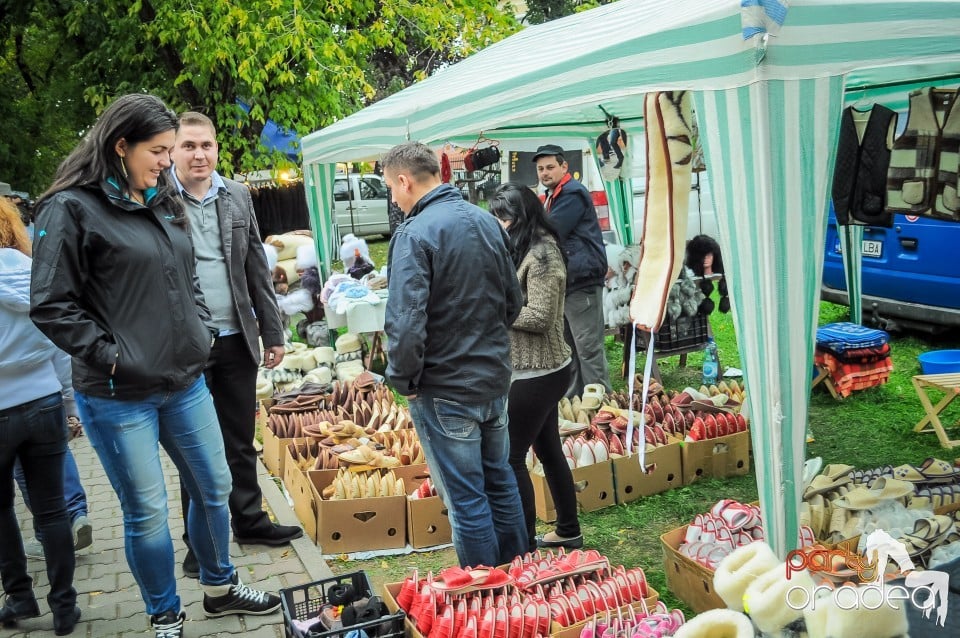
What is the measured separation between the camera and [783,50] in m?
2.29

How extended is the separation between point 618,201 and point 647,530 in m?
4.42

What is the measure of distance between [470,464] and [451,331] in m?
0.51

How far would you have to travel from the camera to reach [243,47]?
11.0m

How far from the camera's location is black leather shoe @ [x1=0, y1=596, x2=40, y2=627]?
348 cm

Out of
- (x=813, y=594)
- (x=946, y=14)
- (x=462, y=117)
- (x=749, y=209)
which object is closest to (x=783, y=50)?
(x=749, y=209)

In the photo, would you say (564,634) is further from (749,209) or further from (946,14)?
(946,14)

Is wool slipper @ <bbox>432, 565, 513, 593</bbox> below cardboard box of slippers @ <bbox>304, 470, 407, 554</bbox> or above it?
above

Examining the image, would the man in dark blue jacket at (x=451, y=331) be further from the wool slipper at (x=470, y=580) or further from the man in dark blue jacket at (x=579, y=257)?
the man in dark blue jacket at (x=579, y=257)

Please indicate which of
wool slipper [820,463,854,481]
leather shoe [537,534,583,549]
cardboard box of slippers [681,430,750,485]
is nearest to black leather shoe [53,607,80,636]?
leather shoe [537,534,583,549]

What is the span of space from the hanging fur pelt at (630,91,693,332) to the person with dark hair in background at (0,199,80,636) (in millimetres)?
2402

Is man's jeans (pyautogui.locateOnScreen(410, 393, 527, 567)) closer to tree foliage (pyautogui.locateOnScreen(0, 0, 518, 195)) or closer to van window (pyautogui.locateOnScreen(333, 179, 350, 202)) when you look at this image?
tree foliage (pyautogui.locateOnScreen(0, 0, 518, 195))

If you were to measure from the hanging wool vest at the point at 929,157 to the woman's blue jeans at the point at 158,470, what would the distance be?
11.6 ft

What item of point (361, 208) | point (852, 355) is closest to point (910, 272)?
point (852, 355)

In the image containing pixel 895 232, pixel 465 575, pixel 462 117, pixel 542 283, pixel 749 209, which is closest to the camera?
pixel 749 209
